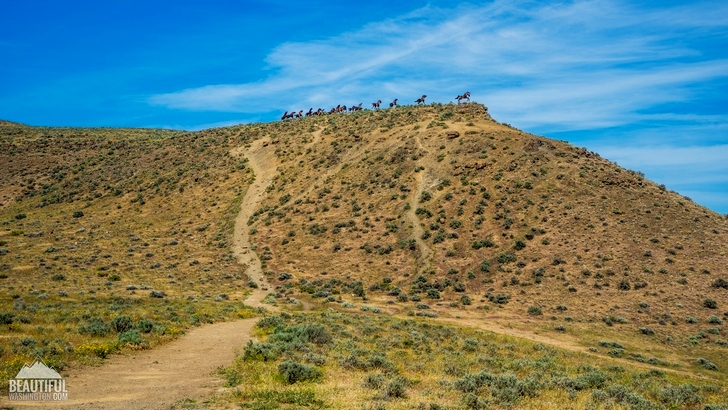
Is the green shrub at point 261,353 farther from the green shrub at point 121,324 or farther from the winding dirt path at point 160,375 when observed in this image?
the green shrub at point 121,324

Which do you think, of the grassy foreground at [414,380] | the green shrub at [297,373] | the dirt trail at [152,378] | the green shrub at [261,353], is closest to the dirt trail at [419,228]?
the grassy foreground at [414,380]

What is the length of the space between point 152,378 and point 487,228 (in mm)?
44620

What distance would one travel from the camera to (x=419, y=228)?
5575 cm

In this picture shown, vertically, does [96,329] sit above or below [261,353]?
above

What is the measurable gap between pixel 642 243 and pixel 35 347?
50.5 m

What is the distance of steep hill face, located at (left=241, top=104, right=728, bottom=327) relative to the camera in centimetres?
4131

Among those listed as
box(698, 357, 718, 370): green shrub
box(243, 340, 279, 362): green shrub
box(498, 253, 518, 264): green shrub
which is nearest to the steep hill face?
box(498, 253, 518, 264): green shrub

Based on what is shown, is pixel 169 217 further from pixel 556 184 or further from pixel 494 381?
pixel 494 381

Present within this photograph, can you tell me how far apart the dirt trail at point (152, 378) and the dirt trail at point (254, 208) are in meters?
18.1

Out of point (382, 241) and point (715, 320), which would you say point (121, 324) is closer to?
point (382, 241)

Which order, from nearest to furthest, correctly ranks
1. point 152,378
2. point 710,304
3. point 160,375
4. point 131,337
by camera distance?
1. point 152,378
2. point 160,375
3. point 131,337
4. point 710,304

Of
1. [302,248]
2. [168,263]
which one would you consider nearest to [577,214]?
[302,248]

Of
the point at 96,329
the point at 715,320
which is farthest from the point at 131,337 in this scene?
the point at 715,320

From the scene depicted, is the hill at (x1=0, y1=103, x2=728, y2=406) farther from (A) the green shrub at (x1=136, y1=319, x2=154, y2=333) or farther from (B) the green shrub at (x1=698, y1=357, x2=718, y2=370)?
(B) the green shrub at (x1=698, y1=357, x2=718, y2=370)
